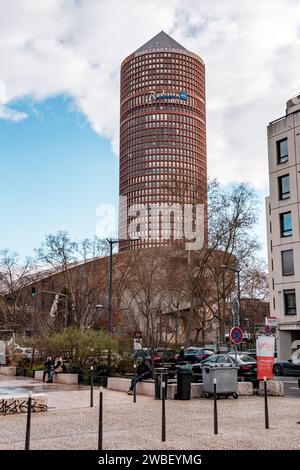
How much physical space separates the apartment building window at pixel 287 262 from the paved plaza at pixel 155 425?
2767 centimetres

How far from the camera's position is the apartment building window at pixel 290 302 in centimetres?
4328

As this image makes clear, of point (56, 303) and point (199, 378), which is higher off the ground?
point (56, 303)

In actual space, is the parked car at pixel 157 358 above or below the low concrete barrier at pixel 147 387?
above

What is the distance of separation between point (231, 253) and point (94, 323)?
48.9 ft

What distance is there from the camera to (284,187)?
45.4 metres

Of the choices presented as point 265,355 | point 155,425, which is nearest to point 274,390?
point 265,355

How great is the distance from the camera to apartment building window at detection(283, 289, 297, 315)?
43.3 meters

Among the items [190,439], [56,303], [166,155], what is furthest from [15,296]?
[166,155]

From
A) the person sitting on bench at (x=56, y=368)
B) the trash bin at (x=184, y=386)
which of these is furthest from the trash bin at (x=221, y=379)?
the person sitting on bench at (x=56, y=368)

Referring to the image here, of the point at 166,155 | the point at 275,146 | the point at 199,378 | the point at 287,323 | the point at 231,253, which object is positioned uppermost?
the point at 166,155

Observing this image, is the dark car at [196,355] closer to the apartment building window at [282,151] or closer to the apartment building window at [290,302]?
the apartment building window at [290,302]

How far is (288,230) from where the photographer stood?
44812 mm
